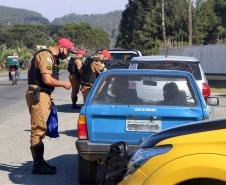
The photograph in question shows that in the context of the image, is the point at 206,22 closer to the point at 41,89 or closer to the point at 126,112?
the point at 41,89

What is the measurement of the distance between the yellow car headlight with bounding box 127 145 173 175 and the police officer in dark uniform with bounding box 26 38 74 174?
3454 mm

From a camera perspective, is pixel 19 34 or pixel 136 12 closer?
pixel 136 12

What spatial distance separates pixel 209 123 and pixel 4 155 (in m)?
5.75

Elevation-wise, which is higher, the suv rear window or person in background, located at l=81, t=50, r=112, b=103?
the suv rear window

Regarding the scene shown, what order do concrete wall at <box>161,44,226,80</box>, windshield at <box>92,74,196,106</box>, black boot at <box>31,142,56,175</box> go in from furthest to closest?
concrete wall at <box>161,44,226,80</box>, black boot at <box>31,142,56,175</box>, windshield at <box>92,74,196,106</box>

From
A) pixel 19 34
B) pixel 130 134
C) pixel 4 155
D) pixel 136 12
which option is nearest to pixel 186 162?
pixel 130 134

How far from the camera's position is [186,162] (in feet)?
13.6

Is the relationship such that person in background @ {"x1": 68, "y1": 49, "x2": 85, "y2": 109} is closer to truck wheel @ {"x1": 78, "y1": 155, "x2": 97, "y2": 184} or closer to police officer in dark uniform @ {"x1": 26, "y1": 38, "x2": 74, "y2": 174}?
police officer in dark uniform @ {"x1": 26, "y1": 38, "x2": 74, "y2": 174}

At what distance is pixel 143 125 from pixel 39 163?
190cm

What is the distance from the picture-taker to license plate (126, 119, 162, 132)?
7.01 m

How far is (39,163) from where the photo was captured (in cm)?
824

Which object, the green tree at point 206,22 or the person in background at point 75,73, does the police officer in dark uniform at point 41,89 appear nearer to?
the person in background at point 75,73

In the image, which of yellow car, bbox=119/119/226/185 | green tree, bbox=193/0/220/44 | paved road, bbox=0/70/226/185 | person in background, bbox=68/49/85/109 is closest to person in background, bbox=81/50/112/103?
paved road, bbox=0/70/226/185

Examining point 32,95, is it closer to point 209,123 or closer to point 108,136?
point 108,136
